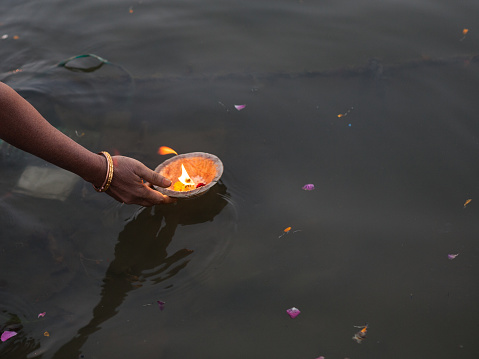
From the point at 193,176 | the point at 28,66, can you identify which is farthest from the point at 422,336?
the point at 28,66

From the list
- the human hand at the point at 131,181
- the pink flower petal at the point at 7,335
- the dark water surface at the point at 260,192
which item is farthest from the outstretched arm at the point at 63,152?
the pink flower petal at the point at 7,335

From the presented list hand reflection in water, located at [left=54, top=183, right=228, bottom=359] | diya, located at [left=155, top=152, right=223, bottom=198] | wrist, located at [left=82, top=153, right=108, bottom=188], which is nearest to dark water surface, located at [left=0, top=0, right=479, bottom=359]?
hand reflection in water, located at [left=54, top=183, right=228, bottom=359]

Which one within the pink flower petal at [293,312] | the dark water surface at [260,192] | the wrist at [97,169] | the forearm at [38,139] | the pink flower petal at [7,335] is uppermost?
the forearm at [38,139]

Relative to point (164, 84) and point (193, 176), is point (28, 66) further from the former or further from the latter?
point (193, 176)

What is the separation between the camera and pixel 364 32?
5473 mm

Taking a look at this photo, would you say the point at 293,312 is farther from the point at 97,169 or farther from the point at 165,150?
the point at 165,150

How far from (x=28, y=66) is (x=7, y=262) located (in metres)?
2.81

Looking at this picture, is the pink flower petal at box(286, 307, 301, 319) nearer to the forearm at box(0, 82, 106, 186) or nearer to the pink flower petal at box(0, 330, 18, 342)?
the forearm at box(0, 82, 106, 186)

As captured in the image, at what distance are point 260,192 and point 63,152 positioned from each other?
1640 mm

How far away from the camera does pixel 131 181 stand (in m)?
3.03

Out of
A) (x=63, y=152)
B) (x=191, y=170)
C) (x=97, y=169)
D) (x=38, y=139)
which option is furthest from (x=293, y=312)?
(x=38, y=139)

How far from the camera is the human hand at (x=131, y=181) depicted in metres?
2.99

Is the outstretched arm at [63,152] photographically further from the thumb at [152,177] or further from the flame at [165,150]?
the flame at [165,150]

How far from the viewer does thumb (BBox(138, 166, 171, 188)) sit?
10.1ft
